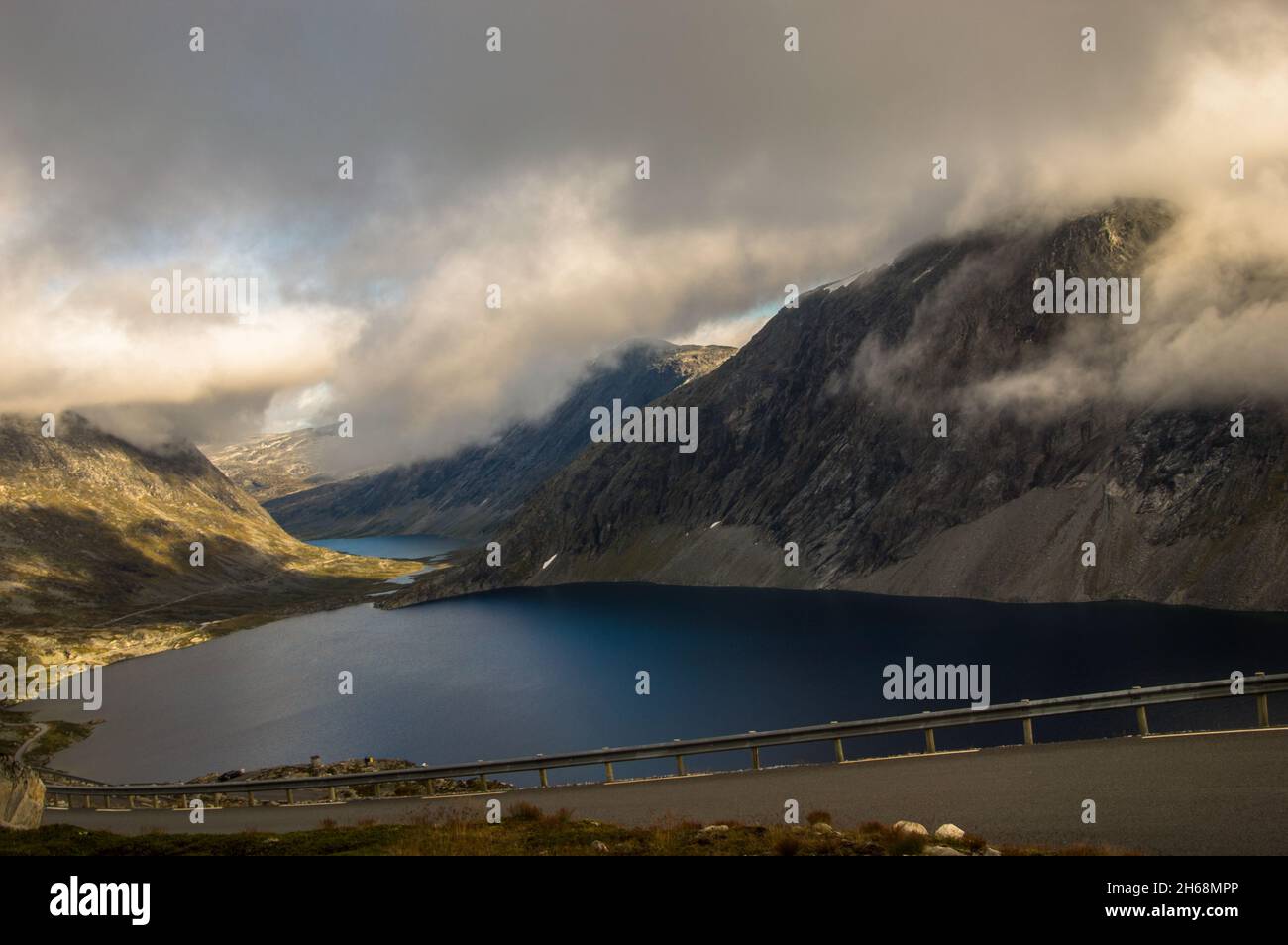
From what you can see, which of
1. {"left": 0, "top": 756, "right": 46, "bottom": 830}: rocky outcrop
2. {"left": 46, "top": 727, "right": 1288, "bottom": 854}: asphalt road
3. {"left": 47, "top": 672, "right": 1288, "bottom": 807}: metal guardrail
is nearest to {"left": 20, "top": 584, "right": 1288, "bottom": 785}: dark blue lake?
{"left": 47, "top": 672, "right": 1288, "bottom": 807}: metal guardrail

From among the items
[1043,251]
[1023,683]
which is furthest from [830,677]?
[1043,251]
